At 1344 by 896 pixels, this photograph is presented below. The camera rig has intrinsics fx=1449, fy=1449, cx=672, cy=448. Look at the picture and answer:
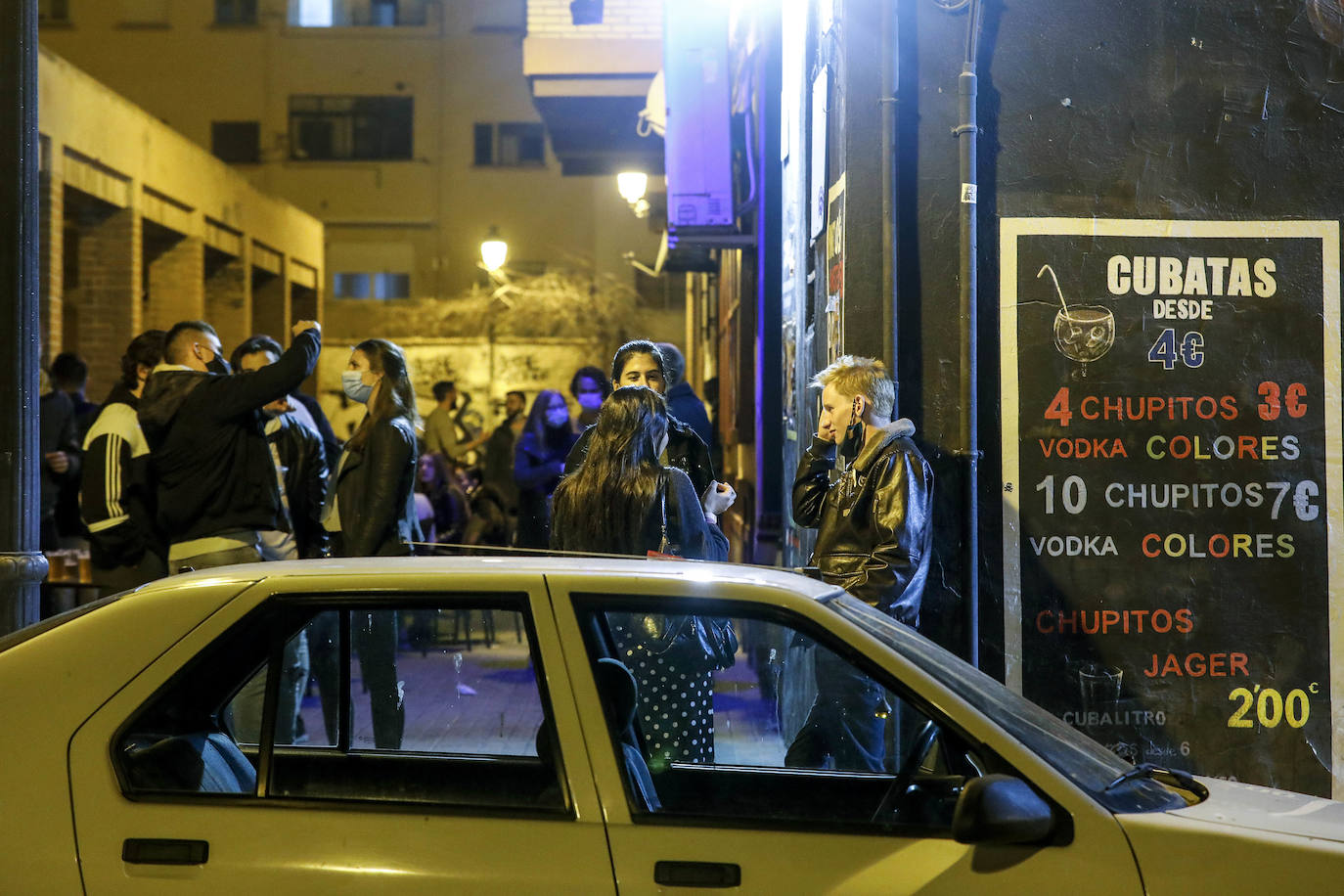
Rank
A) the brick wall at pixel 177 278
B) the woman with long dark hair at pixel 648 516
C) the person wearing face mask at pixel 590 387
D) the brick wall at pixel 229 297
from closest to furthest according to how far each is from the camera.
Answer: the woman with long dark hair at pixel 648 516, the person wearing face mask at pixel 590 387, the brick wall at pixel 177 278, the brick wall at pixel 229 297

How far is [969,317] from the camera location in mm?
6156

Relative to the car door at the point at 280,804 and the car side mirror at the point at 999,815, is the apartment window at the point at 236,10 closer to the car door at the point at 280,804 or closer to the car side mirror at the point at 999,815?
the car door at the point at 280,804

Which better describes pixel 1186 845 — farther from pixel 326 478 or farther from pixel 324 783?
pixel 326 478

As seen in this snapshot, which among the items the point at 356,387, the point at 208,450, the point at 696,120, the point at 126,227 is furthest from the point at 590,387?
the point at 126,227

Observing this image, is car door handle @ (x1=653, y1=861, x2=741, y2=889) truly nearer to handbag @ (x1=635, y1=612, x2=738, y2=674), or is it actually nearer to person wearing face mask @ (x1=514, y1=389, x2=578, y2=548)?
handbag @ (x1=635, y1=612, x2=738, y2=674)

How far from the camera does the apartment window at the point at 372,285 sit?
40156 mm

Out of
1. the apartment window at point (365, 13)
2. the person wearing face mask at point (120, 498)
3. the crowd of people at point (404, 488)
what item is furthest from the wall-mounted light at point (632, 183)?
the apartment window at point (365, 13)

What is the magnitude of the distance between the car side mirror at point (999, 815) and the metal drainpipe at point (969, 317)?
3.31 m

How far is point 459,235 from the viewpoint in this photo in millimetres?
40719

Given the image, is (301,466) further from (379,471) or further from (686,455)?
(686,455)

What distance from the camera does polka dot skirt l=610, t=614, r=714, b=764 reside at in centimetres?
461

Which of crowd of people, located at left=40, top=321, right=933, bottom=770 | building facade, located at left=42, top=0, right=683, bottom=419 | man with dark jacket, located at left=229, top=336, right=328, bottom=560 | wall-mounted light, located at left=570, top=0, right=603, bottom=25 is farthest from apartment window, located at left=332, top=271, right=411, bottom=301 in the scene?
man with dark jacket, located at left=229, top=336, right=328, bottom=560

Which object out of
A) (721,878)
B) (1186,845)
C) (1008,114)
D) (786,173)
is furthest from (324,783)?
(786,173)

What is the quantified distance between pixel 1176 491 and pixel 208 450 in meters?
4.28
